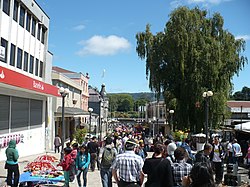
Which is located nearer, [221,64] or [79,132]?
[79,132]

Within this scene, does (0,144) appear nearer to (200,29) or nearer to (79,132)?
(79,132)

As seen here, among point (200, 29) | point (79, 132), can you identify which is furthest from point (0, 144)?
point (200, 29)

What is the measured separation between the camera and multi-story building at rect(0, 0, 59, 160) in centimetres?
1927

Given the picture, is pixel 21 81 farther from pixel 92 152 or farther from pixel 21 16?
pixel 21 16

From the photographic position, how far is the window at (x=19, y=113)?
68.5 ft

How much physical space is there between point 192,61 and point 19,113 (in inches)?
545

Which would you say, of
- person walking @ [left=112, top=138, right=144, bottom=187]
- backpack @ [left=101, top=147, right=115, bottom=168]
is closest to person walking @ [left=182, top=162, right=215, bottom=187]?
person walking @ [left=112, top=138, right=144, bottom=187]

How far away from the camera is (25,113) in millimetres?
23312

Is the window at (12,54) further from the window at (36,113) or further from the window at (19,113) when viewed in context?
the window at (36,113)

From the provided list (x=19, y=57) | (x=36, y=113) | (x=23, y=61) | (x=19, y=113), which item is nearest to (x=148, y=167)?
(x=19, y=113)

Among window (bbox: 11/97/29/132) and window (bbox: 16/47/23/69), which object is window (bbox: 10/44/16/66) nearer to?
window (bbox: 16/47/23/69)

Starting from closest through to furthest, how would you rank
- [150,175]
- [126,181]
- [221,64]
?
[150,175] → [126,181] → [221,64]

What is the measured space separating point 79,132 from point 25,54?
21.6ft

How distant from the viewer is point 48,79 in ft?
98.0
